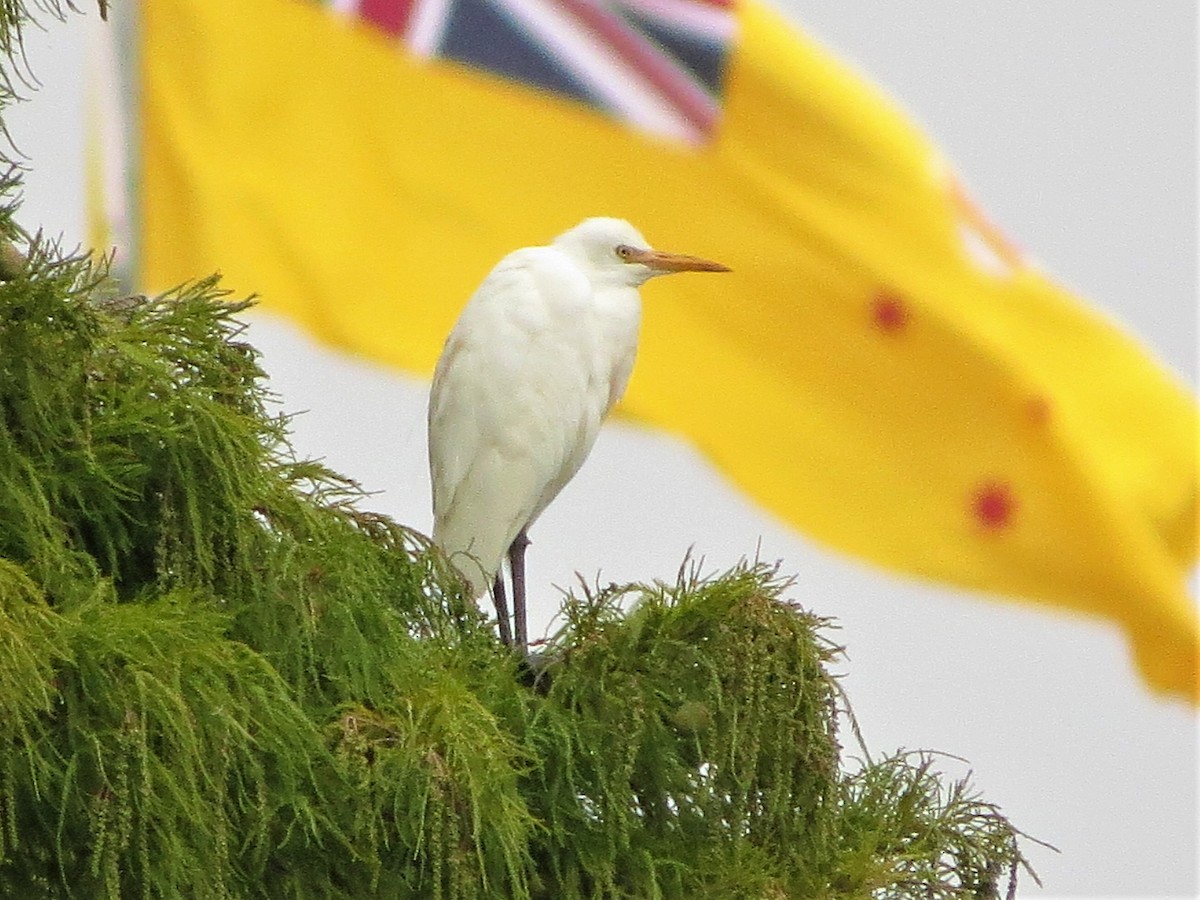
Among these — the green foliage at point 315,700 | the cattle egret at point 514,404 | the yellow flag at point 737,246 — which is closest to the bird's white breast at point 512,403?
the cattle egret at point 514,404

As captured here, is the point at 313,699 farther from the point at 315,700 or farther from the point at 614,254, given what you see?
the point at 614,254

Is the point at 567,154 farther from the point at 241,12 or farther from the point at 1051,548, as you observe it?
the point at 1051,548

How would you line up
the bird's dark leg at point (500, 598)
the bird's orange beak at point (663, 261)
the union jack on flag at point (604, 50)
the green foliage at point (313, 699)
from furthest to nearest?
the union jack on flag at point (604, 50) → the bird's orange beak at point (663, 261) → the bird's dark leg at point (500, 598) → the green foliage at point (313, 699)

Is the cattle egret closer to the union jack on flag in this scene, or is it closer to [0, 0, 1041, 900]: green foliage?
[0, 0, 1041, 900]: green foliage

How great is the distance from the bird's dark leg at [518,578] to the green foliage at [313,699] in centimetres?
41

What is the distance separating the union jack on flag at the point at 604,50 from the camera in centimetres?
292

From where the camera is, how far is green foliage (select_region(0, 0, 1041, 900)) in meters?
0.78

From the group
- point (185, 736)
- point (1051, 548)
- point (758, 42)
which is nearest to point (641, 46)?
point (758, 42)

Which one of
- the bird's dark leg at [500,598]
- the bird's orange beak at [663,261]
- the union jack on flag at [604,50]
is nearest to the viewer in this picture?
the bird's dark leg at [500,598]

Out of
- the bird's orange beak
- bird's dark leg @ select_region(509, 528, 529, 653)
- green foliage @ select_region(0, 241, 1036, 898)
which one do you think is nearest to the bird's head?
the bird's orange beak

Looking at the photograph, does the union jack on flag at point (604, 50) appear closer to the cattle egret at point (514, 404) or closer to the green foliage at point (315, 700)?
the cattle egret at point (514, 404)

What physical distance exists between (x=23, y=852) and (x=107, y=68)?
7.54ft

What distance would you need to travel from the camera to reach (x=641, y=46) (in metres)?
2.93

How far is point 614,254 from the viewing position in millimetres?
1662
